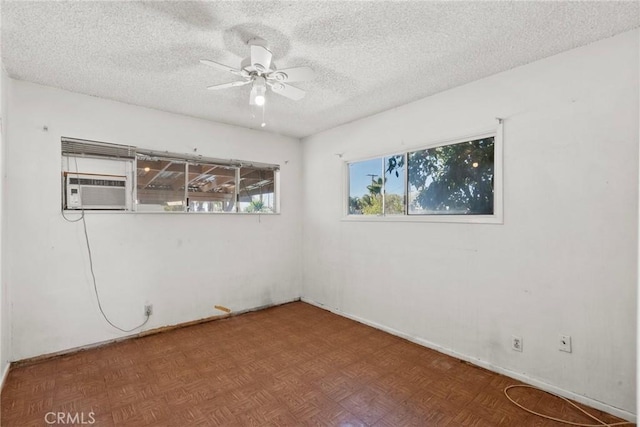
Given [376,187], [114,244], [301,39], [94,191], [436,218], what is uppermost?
[301,39]

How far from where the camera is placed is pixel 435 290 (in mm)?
3076

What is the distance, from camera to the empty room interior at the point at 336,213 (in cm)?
200

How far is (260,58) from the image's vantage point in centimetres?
201

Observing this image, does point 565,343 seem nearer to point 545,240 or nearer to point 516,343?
point 516,343

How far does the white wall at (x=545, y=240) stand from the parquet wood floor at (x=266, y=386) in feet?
0.87

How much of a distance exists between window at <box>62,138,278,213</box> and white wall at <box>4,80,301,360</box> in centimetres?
10

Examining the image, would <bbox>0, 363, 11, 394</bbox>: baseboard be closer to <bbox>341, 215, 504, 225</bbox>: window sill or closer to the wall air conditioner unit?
the wall air conditioner unit

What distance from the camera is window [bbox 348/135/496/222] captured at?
2.80 meters

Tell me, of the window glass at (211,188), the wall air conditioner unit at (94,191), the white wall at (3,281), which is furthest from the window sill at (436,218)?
the white wall at (3,281)

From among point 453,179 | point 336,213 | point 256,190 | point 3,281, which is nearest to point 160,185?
point 256,190

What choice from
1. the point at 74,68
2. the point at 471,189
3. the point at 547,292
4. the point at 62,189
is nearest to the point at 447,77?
the point at 471,189

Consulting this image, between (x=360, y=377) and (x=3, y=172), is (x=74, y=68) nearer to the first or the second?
(x=3, y=172)

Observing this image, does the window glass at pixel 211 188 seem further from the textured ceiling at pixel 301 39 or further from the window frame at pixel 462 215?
the window frame at pixel 462 215

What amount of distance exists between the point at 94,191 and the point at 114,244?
1.94ft
